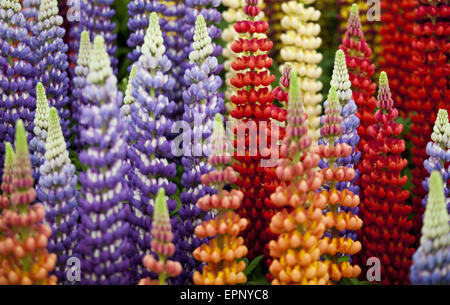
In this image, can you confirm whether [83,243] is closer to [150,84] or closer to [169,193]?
[169,193]

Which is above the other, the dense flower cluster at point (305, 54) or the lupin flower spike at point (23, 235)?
the dense flower cluster at point (305, 54)

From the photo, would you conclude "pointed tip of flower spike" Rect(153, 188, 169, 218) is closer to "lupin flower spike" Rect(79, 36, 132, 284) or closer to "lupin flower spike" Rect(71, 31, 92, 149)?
"lupin flower spike" Rect(79, 36, 132, 284)

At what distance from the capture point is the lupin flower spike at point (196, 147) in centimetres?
244

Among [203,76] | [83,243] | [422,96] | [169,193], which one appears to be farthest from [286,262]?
[422,96]

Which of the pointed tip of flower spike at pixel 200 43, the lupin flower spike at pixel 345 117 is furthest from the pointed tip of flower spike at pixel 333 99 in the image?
the pointed tip of flower spike at pixel 200 43

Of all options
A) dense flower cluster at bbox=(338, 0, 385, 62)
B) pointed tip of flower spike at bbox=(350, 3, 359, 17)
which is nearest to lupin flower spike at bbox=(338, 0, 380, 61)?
dense flower cluster at bbox=(338, 0, 385, 62)

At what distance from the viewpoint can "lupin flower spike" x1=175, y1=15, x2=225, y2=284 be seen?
2.44 m

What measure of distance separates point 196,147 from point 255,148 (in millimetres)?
325

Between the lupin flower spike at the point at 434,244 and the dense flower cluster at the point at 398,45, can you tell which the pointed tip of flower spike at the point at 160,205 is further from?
the dense flower cluster at the point at 398,45

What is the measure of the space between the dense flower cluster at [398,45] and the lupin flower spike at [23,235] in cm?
263

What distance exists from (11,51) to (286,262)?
1.75m

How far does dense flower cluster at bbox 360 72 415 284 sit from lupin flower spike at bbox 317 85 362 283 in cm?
23

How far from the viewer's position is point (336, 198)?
2.26 m

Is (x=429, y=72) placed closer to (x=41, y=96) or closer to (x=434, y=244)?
(x=434, y=244)
